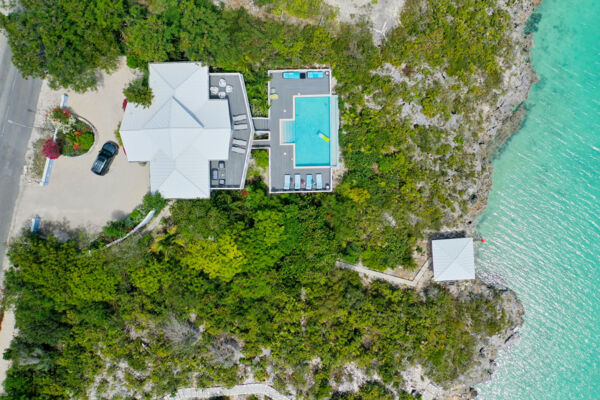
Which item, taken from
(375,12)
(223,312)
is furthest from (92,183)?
(375,12)

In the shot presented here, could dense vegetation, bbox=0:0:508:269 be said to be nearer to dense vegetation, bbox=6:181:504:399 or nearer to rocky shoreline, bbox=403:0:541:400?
rocky shoreline, bbox=403:0:541:400

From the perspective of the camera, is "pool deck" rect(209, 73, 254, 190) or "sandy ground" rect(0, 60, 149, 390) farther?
"sandy ground" rect(0, 60, 149, 390)

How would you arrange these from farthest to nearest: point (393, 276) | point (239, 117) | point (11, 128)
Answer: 1. point (393, 276)
2. point (11, 128)
3. point (239, 117)

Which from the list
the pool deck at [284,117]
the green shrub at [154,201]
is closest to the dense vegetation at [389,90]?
the pool deck at [284,117]

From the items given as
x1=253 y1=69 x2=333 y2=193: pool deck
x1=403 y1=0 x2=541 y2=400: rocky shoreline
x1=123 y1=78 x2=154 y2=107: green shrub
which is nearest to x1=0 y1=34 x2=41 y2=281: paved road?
x1=123 y1=78 x2=154 y2=107: green shrub

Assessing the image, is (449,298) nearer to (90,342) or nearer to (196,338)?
(196,338)

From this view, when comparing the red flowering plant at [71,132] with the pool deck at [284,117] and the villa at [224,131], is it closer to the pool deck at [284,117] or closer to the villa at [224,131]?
the villa at [224,131]

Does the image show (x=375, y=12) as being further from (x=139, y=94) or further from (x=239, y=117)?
(x=139, y=94)
